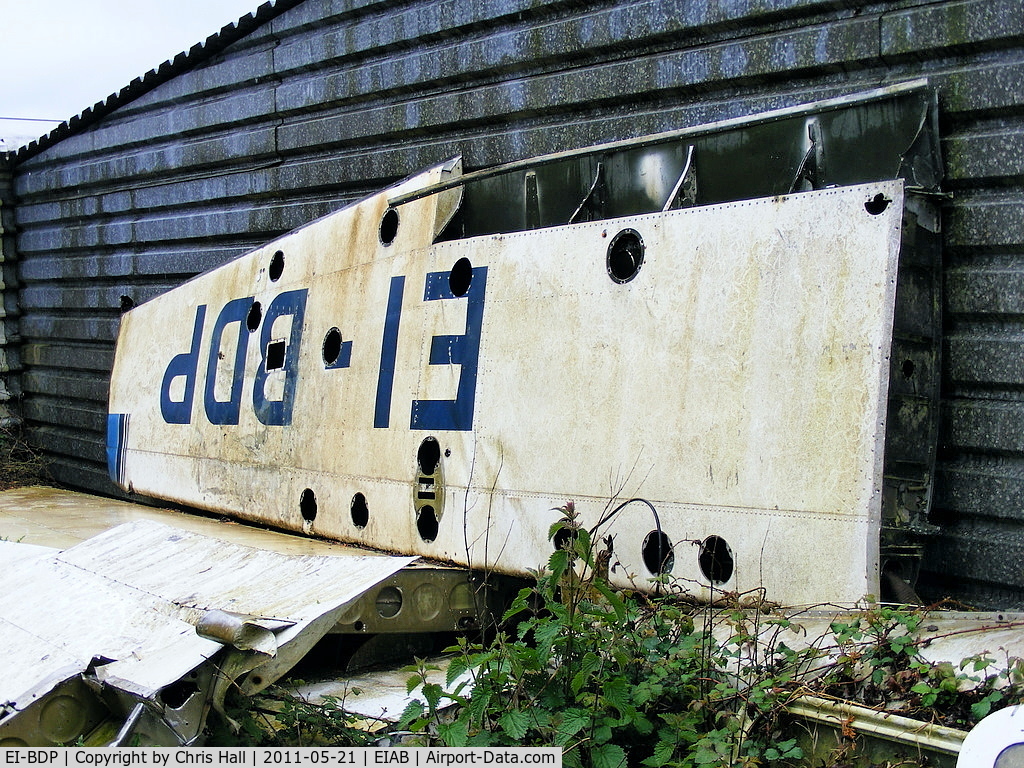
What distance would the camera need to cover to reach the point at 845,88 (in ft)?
13.2

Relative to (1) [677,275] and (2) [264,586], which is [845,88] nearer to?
(1) [677,275]

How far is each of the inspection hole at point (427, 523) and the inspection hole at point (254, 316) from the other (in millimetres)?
1908

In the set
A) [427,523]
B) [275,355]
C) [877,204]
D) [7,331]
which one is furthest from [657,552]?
[7,331]

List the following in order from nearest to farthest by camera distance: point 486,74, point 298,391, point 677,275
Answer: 1. point 677,275
2. point 298,391
3. point 486,74

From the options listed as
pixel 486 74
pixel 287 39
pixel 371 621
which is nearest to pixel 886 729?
pixel 371 621

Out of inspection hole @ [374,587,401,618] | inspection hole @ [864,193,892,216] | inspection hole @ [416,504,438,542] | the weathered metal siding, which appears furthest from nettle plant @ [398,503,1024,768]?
the weathered metal siding

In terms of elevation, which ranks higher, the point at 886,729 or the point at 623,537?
the point at 623,537

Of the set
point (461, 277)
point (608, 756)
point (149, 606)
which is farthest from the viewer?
point (461, 277)

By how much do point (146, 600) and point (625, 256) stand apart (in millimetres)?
2214

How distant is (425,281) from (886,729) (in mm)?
2898

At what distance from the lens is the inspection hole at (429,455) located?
4457mm

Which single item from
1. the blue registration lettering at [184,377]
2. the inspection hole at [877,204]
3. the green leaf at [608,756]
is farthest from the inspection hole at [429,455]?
the blue registration lettering at [184,377]

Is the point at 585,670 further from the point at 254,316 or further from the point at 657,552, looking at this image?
the point at 254,316

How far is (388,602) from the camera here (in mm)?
3965
